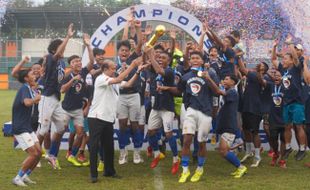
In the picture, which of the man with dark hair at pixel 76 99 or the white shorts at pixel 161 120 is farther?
the man with dark hair at pixel 76 99

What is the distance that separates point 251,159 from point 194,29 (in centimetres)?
309

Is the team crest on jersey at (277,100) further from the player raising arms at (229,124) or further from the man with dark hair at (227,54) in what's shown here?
the player raising arms at (229,124)

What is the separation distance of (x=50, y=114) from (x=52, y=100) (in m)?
0.26

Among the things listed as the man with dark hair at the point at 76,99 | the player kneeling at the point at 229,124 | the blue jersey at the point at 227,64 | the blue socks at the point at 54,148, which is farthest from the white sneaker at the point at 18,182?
the blue jersey at the point at 227,64

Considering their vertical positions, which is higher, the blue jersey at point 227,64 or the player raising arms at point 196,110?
the blue jersey at point 227,64

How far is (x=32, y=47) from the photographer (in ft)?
135

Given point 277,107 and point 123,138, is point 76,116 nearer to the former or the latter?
point 123,138

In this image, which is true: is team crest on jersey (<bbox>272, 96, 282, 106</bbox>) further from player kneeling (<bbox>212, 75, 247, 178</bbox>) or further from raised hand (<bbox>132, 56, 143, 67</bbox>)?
raised hand (<bbox>132, 56, 143, 67</bbox>)

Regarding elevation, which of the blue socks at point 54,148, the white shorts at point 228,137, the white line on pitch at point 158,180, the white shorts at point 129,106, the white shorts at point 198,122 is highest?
the white shorts at point 129,106

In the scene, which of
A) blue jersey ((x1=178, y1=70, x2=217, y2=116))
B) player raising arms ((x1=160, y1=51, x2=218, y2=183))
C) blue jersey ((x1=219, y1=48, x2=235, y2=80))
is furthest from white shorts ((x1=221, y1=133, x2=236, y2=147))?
blue jersey ((x1=219, y1=48, x2=235, y2=80))

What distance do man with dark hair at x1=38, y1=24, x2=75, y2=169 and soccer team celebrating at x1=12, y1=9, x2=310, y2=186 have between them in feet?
0.06

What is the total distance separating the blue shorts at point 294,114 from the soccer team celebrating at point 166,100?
2cm

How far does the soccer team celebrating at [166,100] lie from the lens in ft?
24.5

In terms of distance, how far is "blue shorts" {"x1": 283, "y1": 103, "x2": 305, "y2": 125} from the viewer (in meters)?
8.60
